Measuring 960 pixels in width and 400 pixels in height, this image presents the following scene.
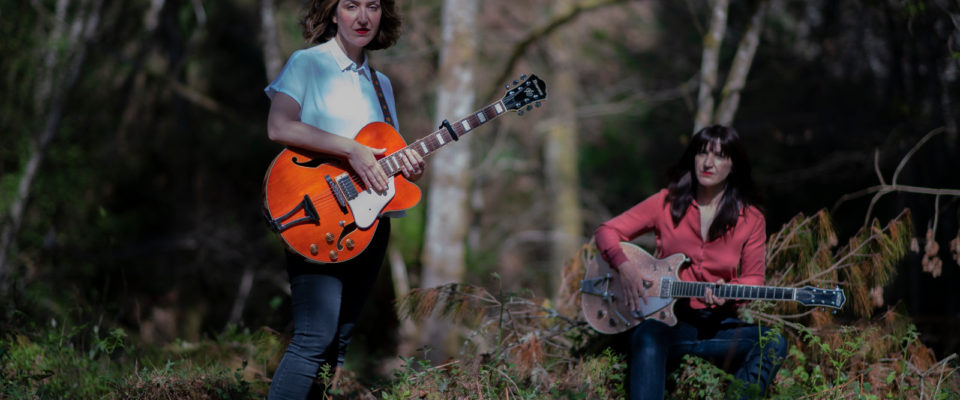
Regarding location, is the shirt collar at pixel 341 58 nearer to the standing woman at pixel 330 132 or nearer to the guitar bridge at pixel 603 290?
the standing woman at pixel 330 132

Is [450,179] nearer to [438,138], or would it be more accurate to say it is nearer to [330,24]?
[330,24]

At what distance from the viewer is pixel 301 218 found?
10.5 feet

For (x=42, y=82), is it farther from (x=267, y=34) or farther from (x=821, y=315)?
(x=821, y=315)

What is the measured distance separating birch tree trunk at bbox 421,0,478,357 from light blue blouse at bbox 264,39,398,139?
599 cm

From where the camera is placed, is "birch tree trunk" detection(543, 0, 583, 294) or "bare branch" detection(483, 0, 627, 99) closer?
"bare branch" detection(483, 0, 627, 99)

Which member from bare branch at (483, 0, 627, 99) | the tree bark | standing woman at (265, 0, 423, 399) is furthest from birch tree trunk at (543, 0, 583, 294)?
standing woman at (265, 0, 423, 399)

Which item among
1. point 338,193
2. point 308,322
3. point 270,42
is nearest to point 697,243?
point 338,193

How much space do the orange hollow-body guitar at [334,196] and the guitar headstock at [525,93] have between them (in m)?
0.23

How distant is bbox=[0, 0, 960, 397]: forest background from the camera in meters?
7.56

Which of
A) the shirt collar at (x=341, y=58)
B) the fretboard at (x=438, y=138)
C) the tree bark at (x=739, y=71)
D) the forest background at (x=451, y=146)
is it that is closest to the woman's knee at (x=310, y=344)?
the fretboard at (x=438, y=138)

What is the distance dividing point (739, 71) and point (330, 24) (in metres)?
4.40

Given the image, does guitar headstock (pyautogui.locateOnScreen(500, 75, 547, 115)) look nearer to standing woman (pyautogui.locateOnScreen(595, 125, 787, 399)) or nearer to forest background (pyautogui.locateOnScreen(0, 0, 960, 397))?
standing woman (pyautogui.locateOnScreen(595, 125, 787, 399))

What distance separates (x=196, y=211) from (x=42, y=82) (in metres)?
3.86

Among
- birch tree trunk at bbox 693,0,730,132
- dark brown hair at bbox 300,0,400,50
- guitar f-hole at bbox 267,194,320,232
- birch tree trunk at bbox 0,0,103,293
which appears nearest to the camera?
guitar f-hole at bbox 267,194,320,232
